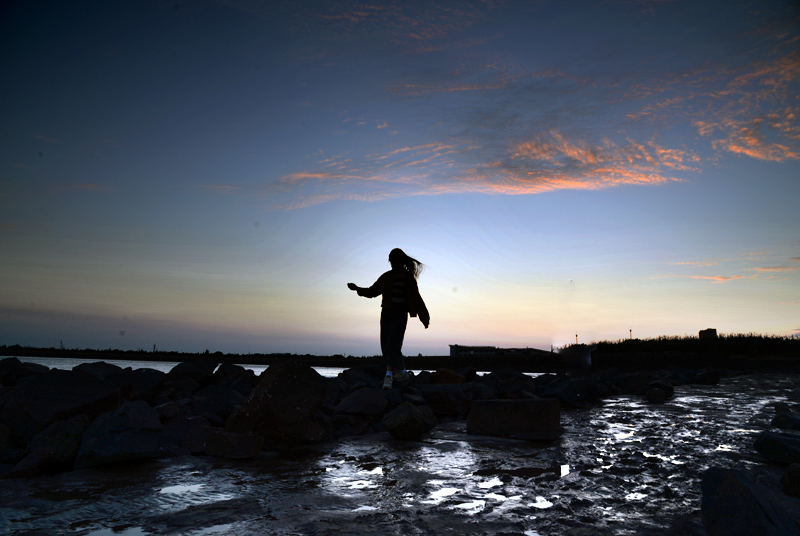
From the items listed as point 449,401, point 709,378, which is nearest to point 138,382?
point 449,401

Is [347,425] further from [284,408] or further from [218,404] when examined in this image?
[218,404]

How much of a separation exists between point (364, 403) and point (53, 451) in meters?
2.45

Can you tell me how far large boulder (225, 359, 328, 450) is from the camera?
360 centimetres

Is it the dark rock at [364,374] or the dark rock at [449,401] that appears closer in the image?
the dark rock at [449,401]

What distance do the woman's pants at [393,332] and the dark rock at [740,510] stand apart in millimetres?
5110

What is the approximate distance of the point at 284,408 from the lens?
371 cm

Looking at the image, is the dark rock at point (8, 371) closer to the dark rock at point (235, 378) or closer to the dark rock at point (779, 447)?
the dark rock at point (235, 378)

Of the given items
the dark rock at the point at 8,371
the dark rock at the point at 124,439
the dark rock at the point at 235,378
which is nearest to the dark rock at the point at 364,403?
the dark rock at the point at 124,439

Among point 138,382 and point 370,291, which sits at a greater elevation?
point 370,291

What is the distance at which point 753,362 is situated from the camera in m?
18.2

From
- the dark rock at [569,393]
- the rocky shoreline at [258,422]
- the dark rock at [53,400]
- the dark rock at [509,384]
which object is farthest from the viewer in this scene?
the dark rock at [569,393]

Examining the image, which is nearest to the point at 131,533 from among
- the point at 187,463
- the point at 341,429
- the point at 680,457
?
the point at 187,463

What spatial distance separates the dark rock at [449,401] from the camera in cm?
525

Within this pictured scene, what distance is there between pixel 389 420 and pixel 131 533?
2334mm
